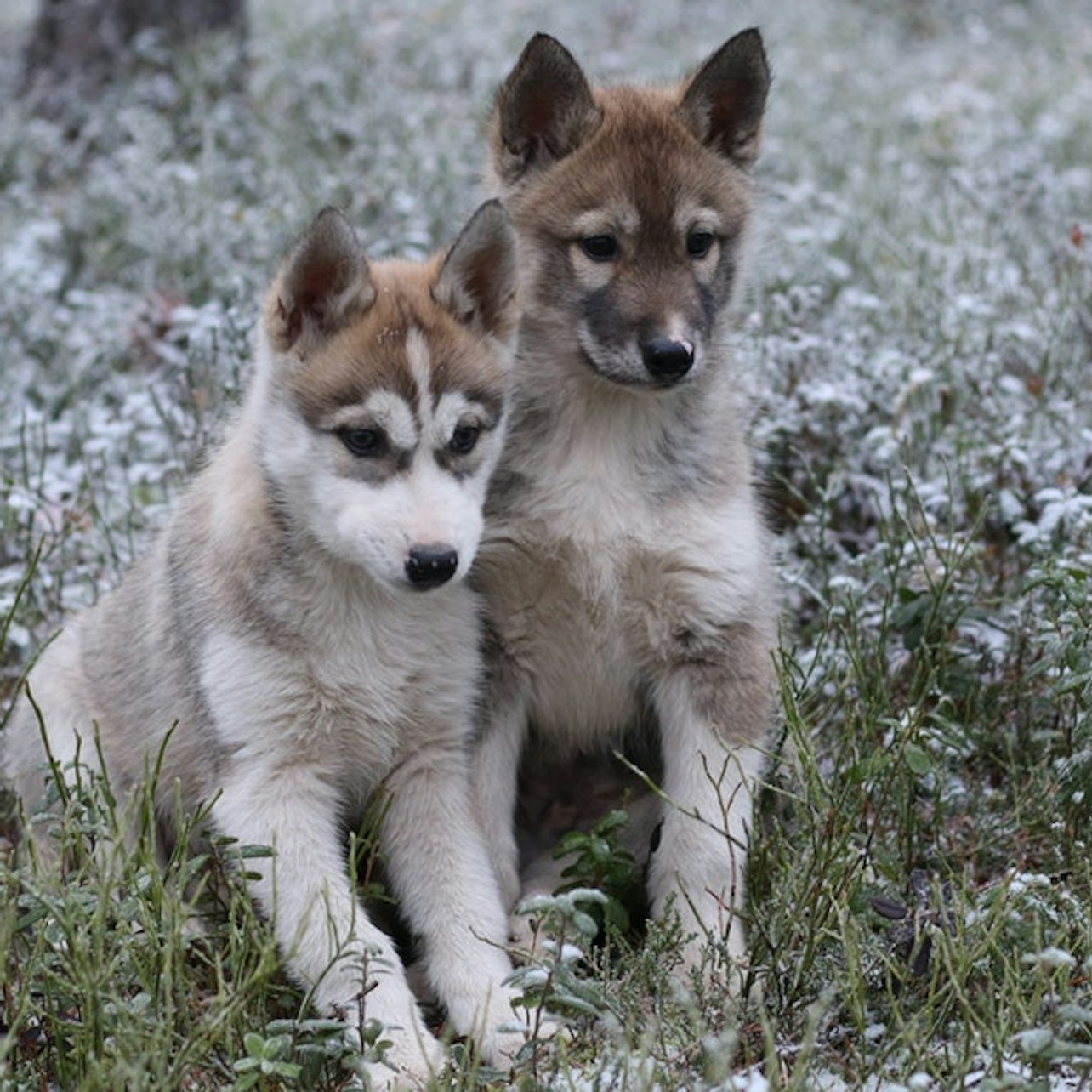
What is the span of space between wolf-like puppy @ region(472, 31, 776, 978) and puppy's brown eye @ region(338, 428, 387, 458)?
494 mm

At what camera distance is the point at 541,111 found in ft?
14.4

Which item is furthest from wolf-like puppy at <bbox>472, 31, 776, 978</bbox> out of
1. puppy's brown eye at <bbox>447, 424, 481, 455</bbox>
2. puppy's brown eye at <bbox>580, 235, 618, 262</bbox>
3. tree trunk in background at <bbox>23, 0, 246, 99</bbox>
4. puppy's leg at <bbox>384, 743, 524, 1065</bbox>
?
tree trunk in background at <bbox>23, 0, 246, 99</bbox>

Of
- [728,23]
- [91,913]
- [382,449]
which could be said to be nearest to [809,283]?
[382,449]

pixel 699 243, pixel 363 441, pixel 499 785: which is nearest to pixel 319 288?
pixel 363 441

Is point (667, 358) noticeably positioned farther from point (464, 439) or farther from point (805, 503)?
point (805, 503)

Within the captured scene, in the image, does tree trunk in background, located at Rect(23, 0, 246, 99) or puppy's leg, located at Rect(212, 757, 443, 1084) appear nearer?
puppy's leg, located at Rect(212, 757, 443, 1084)

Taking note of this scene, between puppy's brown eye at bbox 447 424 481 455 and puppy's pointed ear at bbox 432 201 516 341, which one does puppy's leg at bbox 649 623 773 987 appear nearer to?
puppy's brown eye at bbox 447 424 481 455

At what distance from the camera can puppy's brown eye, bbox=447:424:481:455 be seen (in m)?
3.83

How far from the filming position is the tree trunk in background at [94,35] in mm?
9445

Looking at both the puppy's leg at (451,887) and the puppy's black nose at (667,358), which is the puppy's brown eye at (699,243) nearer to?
the puppy's black nose at (667,358)

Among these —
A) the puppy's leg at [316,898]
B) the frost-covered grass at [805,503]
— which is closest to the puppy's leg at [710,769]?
the frost-covered grass at [805,503]

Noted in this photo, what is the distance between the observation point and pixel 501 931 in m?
3.94

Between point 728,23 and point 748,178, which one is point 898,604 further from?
point 728,23

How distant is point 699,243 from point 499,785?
1.47 metres
